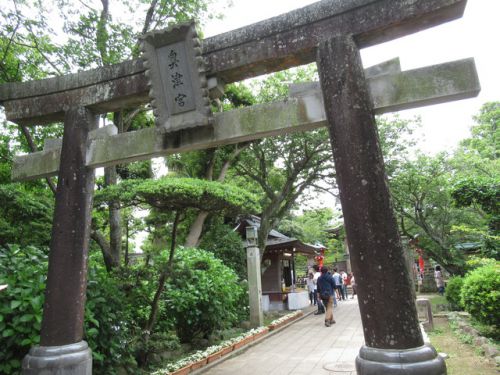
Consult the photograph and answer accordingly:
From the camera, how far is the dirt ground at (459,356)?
6.05m

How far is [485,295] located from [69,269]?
910cm

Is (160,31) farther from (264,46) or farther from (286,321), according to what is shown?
(286,321)

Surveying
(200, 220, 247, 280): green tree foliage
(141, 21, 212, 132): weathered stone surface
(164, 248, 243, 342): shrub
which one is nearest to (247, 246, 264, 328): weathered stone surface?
(164, 248, 243, 342): shrub

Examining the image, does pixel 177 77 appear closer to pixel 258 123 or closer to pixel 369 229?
pixel 258 123

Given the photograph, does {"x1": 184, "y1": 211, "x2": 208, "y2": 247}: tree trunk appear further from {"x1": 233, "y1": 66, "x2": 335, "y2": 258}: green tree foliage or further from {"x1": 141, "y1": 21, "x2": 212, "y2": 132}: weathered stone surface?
{"x1": 141, "y1": 21, "x2": 212, "y2": 132}: weathered stone surface

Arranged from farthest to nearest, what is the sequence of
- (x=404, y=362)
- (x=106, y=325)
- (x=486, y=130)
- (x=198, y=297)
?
1. (x=486, y=130)
2. (x=198, y=297)
3. (x=106, y=325)
4. (x=404, y=362)

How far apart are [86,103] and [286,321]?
10.8m

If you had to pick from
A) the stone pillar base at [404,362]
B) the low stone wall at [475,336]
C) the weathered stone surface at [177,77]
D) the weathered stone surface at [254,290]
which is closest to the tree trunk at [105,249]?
the weathered stone surface at [177,77]

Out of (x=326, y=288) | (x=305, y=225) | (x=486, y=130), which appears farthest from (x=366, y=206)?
(x=486, y=130)

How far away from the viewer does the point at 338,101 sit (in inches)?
159

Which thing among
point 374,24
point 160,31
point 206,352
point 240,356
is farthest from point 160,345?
point 374,24

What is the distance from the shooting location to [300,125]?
14.3 feet

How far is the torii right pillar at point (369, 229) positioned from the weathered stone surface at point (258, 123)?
265 millimetres

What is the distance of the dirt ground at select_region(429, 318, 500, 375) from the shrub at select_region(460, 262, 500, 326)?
34.5 inches
